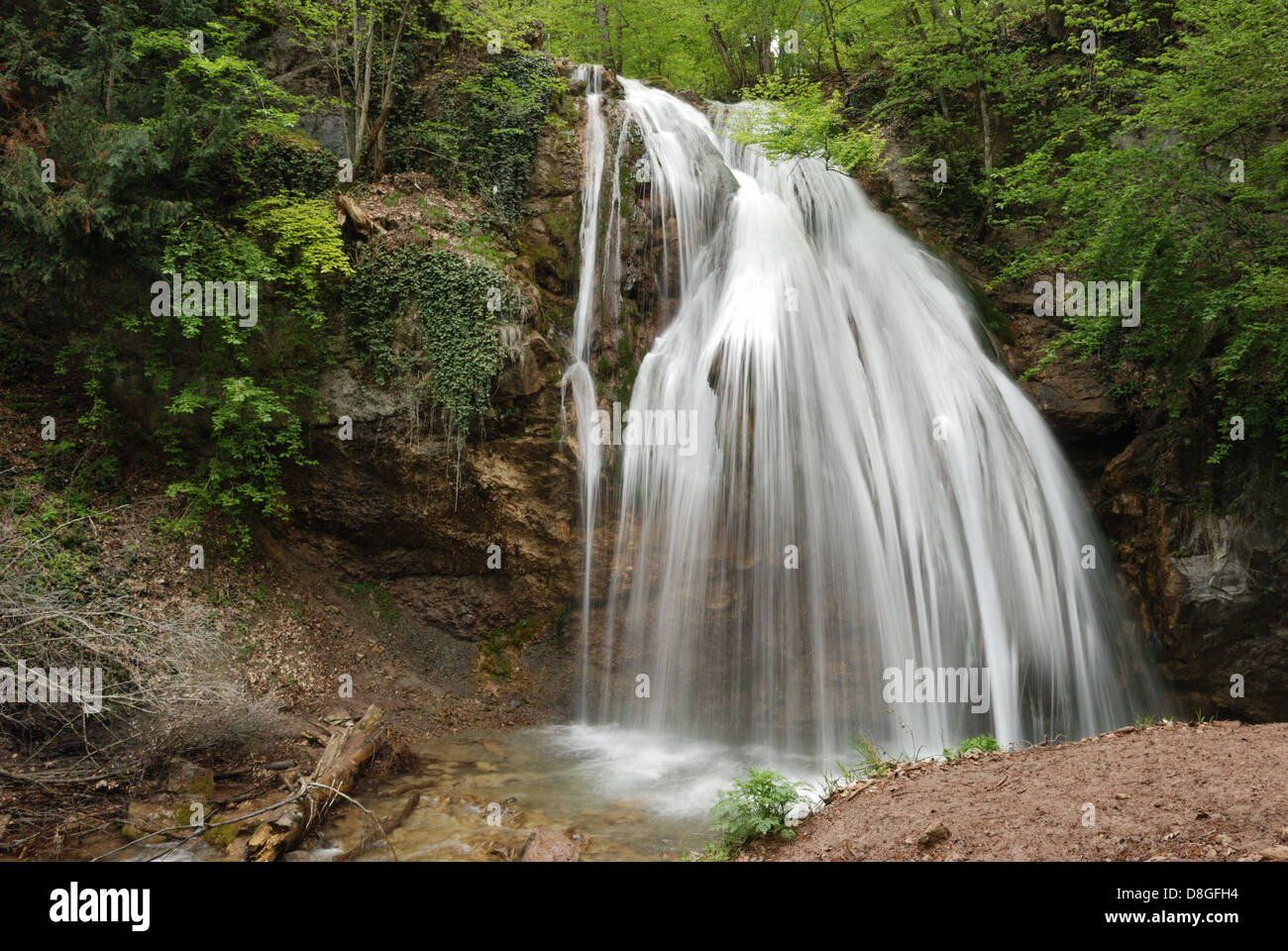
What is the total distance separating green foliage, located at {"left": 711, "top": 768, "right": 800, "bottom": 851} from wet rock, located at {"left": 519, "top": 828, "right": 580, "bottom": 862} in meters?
1.43

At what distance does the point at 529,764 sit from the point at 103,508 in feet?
20.5

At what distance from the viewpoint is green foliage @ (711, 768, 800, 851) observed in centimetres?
511

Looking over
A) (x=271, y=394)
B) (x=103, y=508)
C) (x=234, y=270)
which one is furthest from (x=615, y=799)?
(x=234, y=270)

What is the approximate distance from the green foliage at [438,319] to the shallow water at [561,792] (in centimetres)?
438

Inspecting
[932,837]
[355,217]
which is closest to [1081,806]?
[932,837]

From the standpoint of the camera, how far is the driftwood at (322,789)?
224 inches

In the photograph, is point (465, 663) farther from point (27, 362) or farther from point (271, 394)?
point (27, 362)

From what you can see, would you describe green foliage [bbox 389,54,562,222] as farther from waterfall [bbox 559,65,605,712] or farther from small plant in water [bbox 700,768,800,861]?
small plant in water [bbox 700,768,800,861]

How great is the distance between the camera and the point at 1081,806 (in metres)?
4.37

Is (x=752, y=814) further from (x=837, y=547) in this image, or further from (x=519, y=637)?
(x=519, y=637)

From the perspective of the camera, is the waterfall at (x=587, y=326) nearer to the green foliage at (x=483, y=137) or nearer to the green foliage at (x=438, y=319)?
the green foliage at (x=483, y=137)

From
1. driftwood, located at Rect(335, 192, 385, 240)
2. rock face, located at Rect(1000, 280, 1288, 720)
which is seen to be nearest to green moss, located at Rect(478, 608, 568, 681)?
driftwood, located at Rect(335, 192, 385, 240)

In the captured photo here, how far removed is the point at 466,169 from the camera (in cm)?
1235

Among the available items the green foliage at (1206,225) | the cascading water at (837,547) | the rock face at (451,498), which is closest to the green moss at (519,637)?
the rock face at (451,498)
